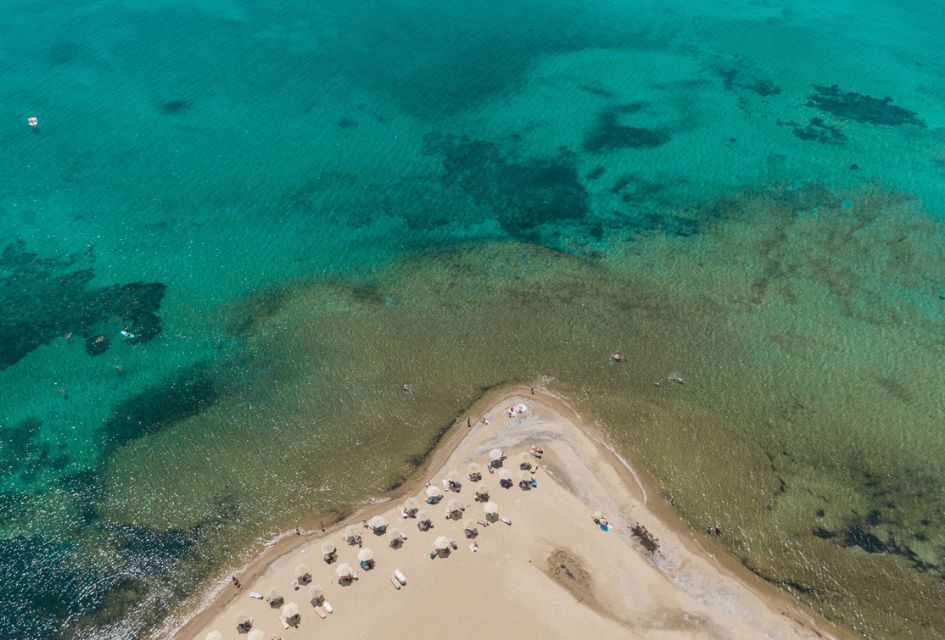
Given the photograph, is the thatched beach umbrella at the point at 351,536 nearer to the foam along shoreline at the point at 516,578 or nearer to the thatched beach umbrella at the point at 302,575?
the foam along shoreline at the point at 516,578

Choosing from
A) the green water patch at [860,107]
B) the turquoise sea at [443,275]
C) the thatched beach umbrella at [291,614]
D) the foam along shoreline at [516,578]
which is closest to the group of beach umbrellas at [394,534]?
the thatched beach umbrella at [291,614]

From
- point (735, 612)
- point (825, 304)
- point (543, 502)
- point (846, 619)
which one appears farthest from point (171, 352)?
point (825, 304)

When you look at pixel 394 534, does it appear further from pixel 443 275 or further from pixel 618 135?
pixel 618 135

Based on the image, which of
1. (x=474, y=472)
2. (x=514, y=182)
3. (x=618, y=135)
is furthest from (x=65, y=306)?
(x=618, y=135)

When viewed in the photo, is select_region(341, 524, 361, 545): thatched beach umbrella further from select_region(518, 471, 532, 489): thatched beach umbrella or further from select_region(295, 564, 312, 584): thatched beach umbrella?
select_region(518, 471, 532, 489): thatched beach umbrella

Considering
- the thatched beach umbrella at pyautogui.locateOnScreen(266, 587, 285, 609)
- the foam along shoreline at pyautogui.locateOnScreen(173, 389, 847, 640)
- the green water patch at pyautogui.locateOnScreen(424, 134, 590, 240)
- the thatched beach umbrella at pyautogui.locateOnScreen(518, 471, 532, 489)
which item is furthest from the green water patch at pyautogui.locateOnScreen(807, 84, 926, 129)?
the thatched beach umbrella at pyautogui.locateOnScreen(266, 587, 285, 609)

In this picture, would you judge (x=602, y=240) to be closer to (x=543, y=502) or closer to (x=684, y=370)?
(x=684, y=370)
